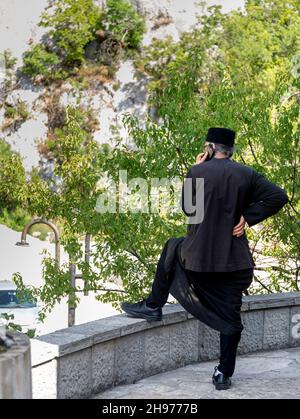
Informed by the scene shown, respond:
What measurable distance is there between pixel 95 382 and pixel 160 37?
25818 mm

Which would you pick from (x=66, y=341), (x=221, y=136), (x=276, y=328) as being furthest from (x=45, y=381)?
(x=276, y=328)

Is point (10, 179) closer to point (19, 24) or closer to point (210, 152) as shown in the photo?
point (19, 24)

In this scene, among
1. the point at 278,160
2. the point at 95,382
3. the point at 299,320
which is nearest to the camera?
the point at 95,382

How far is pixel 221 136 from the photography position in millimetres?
6309

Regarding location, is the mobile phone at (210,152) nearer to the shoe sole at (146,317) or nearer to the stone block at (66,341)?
the shoe sole at (146,317)

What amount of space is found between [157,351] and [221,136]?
156 cm

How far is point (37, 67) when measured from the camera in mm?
30688

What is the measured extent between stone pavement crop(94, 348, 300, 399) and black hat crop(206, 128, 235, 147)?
157 cm

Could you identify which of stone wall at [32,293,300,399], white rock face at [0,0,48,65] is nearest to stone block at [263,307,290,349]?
stone wall at [32,293,300,399]

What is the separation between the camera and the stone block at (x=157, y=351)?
669 centimetres

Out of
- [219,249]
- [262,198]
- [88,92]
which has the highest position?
[88,92]

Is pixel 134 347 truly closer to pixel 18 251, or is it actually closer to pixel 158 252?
pixel 158 252

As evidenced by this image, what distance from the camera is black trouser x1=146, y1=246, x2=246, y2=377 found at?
6.28 metres

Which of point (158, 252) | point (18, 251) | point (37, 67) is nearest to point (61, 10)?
point (37, 67)
